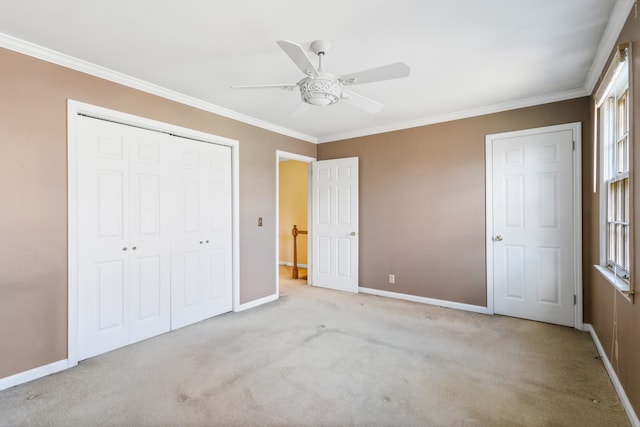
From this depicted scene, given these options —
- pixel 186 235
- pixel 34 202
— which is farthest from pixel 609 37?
pixel 34 202

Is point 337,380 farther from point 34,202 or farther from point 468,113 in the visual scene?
point 468,113

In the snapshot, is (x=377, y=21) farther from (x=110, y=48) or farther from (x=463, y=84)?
(x=110, y=48)

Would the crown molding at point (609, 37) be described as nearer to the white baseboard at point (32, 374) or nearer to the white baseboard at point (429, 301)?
the white baseboard at point (429, 301)

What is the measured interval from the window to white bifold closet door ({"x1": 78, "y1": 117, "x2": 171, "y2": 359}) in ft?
12.4

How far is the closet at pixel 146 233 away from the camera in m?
2.70

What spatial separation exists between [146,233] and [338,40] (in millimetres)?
2499

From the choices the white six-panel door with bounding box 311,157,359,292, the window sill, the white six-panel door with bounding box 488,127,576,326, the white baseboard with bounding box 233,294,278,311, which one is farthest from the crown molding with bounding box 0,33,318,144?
the window sill

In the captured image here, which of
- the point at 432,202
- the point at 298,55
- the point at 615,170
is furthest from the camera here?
the point at 432,202

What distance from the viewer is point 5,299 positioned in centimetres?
225

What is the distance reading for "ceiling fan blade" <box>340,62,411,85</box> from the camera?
200cm

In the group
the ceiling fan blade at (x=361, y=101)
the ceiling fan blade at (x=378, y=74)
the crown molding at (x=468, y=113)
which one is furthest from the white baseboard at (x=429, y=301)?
the ceiling fan blade at (x=378, y=74)

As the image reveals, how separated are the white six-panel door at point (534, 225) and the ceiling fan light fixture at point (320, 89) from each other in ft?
8.11

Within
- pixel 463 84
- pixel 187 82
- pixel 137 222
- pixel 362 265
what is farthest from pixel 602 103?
pixel 137 222

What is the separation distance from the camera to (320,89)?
219 centimetres
